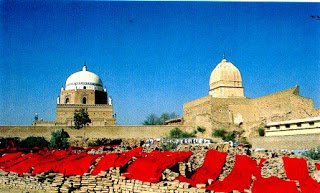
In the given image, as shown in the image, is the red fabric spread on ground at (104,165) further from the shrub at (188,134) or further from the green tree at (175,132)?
the green tree at (175,132)

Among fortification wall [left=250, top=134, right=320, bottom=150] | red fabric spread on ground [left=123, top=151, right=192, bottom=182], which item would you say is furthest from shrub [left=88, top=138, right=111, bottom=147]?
red fabric spread on ground [left=123, top=151, right=192, bottom=182]

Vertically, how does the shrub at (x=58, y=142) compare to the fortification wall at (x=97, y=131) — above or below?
below

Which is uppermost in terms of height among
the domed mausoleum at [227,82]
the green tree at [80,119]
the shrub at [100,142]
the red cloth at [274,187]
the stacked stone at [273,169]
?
the domed mausoleum at [227,82]

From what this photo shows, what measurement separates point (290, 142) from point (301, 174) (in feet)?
50.5

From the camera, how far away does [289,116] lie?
37.2 m

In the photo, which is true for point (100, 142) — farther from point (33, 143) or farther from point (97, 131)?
point (33, 143)

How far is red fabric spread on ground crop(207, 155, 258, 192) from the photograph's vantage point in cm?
1049

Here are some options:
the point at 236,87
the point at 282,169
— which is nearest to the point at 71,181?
the point at 282,169

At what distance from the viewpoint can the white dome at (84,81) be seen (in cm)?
5569

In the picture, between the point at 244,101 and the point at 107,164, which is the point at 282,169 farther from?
the point at 244,101

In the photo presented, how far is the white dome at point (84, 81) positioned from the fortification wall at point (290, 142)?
98.7ft

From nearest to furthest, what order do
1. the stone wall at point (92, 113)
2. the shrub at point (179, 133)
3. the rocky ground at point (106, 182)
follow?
the rocky ground at point (106, 182), the shrub at point (179, 133), the stone wall at point (92, 113)

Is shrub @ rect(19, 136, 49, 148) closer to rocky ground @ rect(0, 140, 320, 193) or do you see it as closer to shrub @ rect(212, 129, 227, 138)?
shrub @ rect(212, 129, 227, 138)

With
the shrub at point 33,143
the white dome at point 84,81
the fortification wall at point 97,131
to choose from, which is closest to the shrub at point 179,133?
the fortification wall at point 97,131
